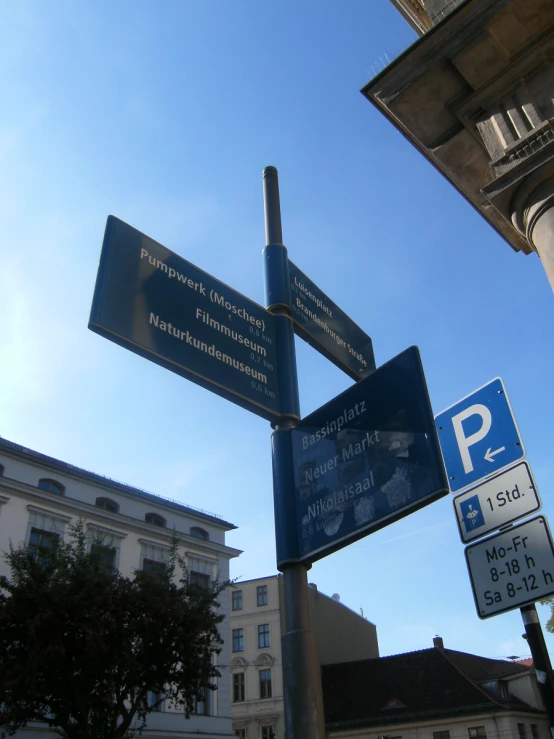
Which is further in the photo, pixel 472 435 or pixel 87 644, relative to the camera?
pixel 87 644

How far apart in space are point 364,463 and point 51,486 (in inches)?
971

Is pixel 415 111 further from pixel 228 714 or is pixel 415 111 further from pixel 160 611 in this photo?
pixel 228 714

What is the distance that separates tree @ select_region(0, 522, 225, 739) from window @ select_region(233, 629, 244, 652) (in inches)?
1038

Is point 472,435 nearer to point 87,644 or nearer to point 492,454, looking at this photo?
point 492,454

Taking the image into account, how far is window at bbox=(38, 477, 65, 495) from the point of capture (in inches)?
1014

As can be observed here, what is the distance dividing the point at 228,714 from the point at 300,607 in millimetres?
28398

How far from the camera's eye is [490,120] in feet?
23.8

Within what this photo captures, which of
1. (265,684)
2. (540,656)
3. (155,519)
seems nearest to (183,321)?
(540,656)

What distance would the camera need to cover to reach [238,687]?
42750 millimetres

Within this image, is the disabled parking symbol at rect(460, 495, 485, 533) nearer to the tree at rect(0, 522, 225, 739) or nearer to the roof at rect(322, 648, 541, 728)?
the tree at rect(0, 522, 225, 739)

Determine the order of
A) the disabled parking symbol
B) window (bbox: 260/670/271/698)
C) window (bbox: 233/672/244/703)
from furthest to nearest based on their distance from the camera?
window (bbox: 233/672/244/703), window (bbox: 260/670/271/698), the disabled parking symbol

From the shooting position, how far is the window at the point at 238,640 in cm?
4353

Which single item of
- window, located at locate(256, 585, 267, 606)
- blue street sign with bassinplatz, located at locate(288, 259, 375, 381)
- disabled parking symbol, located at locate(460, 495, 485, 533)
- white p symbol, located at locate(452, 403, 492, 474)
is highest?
window, located at locate(256, 585, 267, 606)

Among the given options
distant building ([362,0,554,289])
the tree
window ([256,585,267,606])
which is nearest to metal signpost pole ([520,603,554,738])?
distant building ([362,0,554,289])
